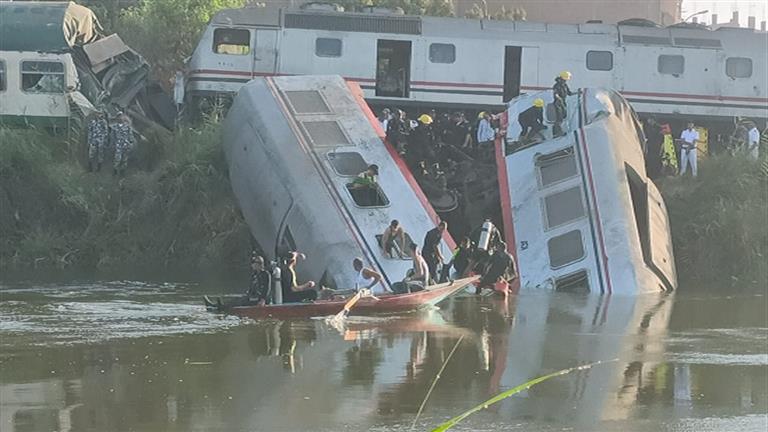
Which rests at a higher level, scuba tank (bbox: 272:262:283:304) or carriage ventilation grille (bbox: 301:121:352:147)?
carriage ventilation grille (bbox: 301:121:352:147)

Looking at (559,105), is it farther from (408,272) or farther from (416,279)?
(416,279)

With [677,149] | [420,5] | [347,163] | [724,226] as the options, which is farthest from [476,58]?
[420,5]

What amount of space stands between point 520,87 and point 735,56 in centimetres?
570

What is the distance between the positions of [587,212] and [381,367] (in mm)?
8550

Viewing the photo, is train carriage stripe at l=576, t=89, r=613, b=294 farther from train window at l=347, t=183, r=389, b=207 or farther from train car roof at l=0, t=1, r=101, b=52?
train car roof at l=0, t=1, r=101, b=52

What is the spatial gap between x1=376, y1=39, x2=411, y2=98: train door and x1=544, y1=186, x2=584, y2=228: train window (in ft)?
33.0

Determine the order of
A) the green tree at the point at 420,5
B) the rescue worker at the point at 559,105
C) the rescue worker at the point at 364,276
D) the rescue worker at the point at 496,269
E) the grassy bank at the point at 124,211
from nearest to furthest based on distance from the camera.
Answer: the rescue worker at the point at 364,276 → the rescue worker at the point at 496,269 → the rescue worker at the point at 559,105 → the grassy bank at the point at 124,211 → the green tree at the point at 420,5

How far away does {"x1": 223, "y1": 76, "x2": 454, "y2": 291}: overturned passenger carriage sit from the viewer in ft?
67.1

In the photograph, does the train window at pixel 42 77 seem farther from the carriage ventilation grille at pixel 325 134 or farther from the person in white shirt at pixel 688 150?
the person in white shirt at pixel 688 150

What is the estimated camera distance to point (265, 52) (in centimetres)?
3153

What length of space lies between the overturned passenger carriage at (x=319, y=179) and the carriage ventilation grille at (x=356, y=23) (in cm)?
613

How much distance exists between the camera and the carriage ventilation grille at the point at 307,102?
2444 centimetres

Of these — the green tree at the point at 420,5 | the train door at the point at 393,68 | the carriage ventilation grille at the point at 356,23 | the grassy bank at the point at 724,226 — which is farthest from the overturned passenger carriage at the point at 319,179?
the green tree at the point at 420,5

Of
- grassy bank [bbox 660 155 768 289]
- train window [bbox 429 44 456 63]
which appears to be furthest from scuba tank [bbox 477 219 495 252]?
train window [bbox 429 44 456 63]
